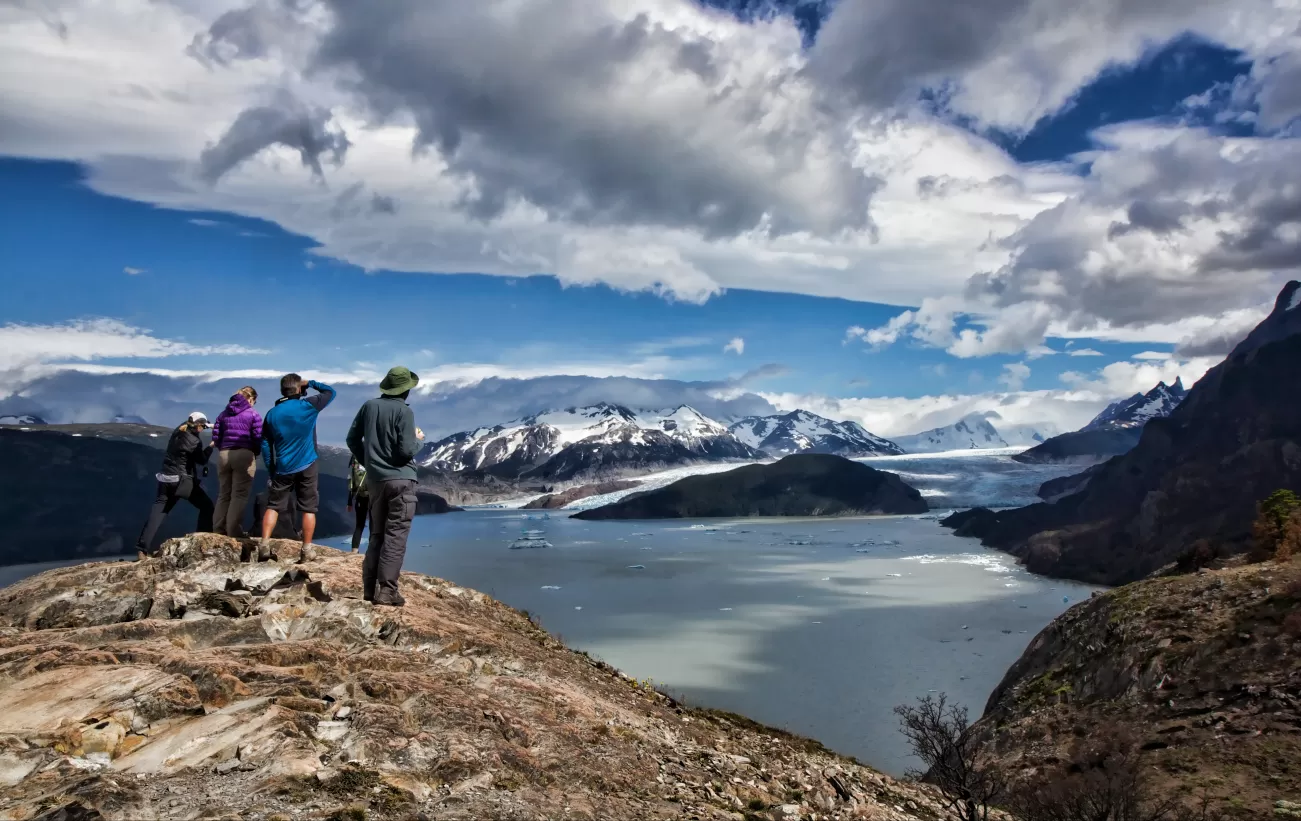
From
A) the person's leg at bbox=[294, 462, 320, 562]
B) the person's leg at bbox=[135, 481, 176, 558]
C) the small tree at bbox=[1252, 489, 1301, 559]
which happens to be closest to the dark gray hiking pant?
the person's leg at bbox=[294, 462, 320, 562]

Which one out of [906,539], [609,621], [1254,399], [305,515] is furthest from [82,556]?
[1254,399]

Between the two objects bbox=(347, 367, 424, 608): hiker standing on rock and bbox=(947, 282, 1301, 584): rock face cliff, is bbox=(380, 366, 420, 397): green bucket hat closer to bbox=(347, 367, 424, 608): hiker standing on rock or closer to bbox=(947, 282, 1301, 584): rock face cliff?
bbox=(347, 367, 424, 608): hiker standing on rock

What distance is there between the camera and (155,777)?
5133 millimetres

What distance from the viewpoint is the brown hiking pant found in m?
12.2

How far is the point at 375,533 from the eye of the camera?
31.7 feet

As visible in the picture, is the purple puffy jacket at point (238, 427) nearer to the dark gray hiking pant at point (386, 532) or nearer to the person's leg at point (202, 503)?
the person's leg at point (202, 503)

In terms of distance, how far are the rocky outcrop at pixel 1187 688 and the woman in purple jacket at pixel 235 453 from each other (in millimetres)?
17092

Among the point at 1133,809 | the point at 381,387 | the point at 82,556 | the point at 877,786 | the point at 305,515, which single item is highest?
the point at 381,387

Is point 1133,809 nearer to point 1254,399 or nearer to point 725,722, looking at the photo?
point 725,722

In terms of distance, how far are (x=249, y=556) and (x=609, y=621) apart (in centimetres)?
6568

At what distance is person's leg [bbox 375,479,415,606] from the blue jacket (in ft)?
9.78

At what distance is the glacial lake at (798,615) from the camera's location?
48031mm

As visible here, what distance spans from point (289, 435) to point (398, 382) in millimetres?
2758

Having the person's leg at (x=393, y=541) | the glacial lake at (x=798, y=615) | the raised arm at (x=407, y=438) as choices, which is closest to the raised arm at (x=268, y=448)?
the raised arm at (x=407, y=438)
